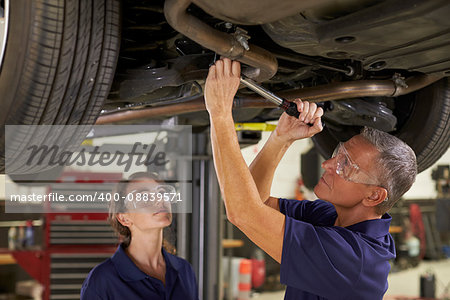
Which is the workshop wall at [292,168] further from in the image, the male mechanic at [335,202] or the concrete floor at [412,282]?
the male mechanic at [335,202]

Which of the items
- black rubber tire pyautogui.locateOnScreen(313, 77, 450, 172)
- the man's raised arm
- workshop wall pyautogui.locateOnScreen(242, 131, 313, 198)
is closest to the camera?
the man's raised arm

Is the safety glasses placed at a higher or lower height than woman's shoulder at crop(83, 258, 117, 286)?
higher

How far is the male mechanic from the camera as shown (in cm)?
109

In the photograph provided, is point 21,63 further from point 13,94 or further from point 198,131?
point 198,131

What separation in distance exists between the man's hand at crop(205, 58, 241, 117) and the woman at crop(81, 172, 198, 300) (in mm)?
752

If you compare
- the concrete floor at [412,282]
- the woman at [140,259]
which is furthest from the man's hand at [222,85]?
the concrete floor at [412,282]

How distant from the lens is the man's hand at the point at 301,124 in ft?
4.13

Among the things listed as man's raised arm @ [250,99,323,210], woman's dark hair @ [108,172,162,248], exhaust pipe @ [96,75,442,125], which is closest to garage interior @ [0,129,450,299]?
woman's dark hair @ [108,172,162,248]

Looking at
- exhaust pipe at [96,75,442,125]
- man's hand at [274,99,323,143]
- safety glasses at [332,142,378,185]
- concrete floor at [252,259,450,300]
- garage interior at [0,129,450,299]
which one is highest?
exhaust pipe at [96,75,442,125]

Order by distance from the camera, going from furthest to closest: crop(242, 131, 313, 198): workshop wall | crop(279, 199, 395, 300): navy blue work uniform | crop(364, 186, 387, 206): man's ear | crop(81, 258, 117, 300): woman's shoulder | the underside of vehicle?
crop(242, 131, 313, 198): workshop wall → crop(81, 258, 117, 300): woman's shoulder → crop(364, 186, 387, 206): man's ear → crop(279, 199, 395, 300): navy blue work uniform → the underside of vehicle

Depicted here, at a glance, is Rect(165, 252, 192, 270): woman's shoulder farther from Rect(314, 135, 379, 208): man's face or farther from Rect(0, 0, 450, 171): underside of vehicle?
Rect(314, 135, 379, 208): man's face

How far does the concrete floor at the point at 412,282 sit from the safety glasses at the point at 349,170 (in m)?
4.06

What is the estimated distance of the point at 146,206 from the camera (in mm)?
1874

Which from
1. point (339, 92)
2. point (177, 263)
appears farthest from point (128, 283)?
point (339, 92)
